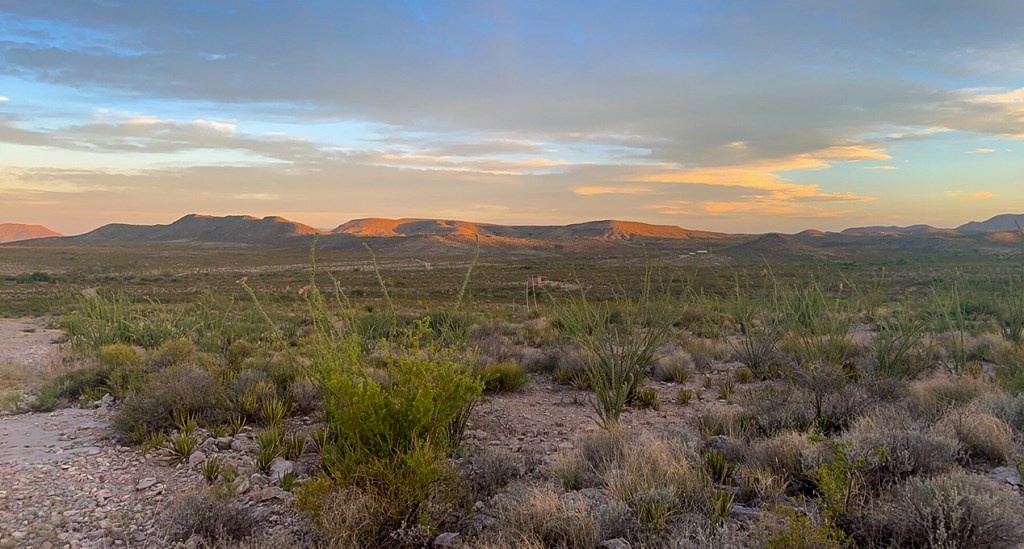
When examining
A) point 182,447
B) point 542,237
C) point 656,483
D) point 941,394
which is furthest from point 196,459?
point 542,237

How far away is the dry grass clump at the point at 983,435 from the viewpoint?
486 cm

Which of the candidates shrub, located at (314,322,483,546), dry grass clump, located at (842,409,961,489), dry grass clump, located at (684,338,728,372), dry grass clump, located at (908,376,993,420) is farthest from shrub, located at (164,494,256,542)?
dry grass clump, located at (684,338,728,372)


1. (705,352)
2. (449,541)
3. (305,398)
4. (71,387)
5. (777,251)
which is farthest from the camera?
(777,251)

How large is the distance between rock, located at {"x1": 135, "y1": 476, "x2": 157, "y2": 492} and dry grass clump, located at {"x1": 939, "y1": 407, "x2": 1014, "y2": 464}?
22.9ft

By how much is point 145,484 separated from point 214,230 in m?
175

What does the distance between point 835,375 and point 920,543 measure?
370 cm

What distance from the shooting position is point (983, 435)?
4969mm

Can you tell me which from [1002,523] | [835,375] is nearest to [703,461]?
[1002,523]

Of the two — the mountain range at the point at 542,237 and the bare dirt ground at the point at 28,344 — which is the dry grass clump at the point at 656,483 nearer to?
the bare dirt ground at the point at 28,344

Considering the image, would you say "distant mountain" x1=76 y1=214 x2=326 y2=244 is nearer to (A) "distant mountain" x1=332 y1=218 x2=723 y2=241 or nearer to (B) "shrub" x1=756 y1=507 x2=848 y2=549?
(A) "distant mountain" x1=332 y1=218 x2=723 y2=241

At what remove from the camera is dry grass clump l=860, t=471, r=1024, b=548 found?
3428 mm

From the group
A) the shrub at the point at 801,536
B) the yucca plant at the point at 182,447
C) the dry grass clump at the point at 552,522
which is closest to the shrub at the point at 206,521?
the yucca plant at the point at 182,447

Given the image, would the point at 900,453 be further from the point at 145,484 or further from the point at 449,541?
the point at 145,484

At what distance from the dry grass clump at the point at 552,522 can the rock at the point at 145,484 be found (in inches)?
125
